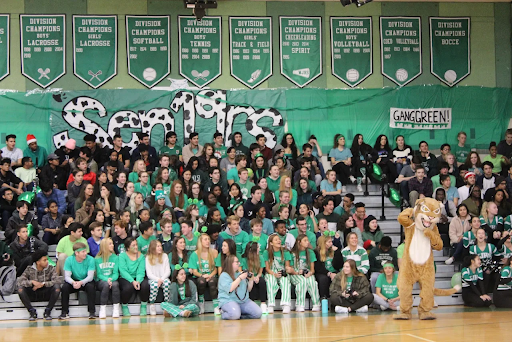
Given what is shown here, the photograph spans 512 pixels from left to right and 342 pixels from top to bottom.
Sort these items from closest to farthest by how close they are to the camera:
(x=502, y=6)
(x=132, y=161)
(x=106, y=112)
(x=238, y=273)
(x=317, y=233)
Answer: (x=238, y=273) < (x=317, y=233) < (x=132, y=161) < (x=106, y=112) < (x=502, y=6)

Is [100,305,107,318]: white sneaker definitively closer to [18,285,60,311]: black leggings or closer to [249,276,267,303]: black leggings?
[18,285,60,311]: black leggings

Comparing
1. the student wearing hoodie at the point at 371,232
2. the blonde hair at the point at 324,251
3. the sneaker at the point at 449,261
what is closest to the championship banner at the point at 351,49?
the student wearing hoodie at the point at 371,232

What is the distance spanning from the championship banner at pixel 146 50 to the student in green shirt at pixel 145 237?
16.8ft

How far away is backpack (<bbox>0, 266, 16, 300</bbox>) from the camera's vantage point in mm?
11992

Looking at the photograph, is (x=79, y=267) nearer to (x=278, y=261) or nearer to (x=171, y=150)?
(x=278, y=261)

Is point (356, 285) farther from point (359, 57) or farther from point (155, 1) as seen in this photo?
point (155, 1)

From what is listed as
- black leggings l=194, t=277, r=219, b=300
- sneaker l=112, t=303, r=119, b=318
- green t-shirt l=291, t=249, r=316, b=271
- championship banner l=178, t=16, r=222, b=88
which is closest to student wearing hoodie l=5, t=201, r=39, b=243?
sneaker l=112, t=303, r=119, b=318

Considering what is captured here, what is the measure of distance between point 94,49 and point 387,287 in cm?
858

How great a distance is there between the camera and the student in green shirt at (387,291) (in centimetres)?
1205

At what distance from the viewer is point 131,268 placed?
12.3 meters

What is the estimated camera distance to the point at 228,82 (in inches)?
683

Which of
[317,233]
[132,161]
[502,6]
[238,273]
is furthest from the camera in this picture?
[502,6]

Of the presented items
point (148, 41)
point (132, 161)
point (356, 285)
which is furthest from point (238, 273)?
point (148, 41)

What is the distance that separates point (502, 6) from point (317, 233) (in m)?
8.09
